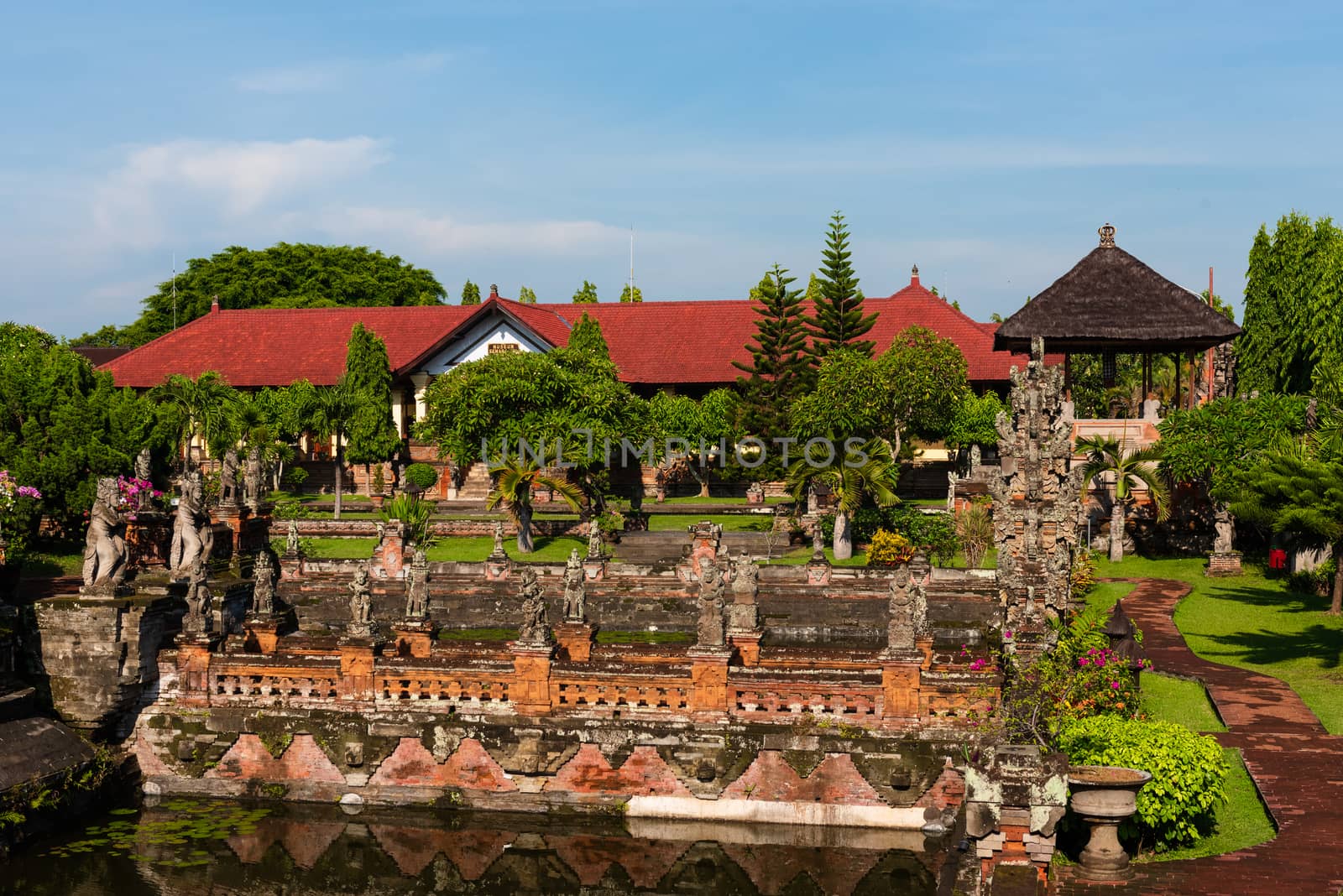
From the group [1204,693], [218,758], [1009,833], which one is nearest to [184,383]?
[218,758]

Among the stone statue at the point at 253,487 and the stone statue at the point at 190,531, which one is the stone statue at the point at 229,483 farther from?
the stone statue at the point at 190,531

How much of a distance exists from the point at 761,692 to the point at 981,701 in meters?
2.47

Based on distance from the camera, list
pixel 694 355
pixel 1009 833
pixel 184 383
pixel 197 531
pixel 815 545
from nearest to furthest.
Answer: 1. pixel 1009 833
2. pixel 197 531
3. pixel 815 545
4. pixel 184 383
5. pixel 694 355

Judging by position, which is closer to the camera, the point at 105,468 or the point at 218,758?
the point at 218,758

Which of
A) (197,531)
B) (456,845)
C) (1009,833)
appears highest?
(197,531)

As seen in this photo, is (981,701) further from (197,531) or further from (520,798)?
(197,531)

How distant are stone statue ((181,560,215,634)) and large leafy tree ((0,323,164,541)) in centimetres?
1162

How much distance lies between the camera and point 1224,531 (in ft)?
98.7

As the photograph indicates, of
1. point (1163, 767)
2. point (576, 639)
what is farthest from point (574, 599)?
A: point (1163, 767)

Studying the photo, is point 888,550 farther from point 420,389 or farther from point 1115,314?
point 420,389

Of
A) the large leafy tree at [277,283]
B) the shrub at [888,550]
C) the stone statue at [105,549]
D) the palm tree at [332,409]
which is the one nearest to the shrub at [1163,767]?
the stone statue at [105,549]

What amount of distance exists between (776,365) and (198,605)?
1068 inches

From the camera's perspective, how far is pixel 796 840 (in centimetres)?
1521

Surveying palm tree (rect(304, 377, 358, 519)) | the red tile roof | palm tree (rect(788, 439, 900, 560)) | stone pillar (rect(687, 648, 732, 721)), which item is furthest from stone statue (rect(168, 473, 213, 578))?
the red tile roof
